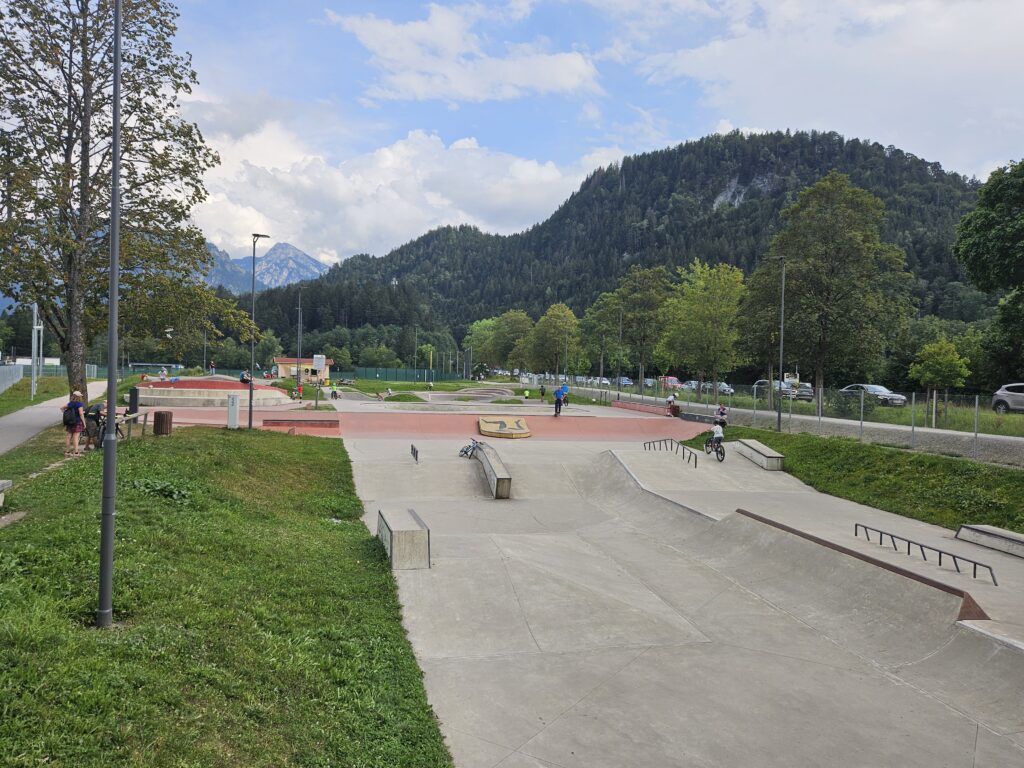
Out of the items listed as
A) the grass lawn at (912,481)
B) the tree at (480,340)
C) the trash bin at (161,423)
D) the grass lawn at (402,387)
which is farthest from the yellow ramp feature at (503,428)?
the tree at (480,340)

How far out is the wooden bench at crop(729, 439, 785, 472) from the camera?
840 inches

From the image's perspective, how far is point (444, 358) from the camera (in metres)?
146

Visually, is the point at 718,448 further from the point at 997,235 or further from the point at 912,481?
the point at 997,235

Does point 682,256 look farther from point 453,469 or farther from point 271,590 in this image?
point 271,590

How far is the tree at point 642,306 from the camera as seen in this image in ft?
194

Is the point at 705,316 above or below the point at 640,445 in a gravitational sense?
above

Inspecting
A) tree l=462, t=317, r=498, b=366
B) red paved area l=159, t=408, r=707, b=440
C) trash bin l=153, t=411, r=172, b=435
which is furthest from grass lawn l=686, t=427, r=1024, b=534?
tree l=462, t=317, r=498, b=366

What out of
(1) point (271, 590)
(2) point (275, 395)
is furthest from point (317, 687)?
(2) point (275, 395)

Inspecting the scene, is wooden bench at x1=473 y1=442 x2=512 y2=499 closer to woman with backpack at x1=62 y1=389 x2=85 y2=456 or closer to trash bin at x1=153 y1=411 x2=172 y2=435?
trash bin at x1=153 y1=411 x2=172 y2=435

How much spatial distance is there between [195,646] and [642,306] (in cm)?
5685

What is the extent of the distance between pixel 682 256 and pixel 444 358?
61.9 m

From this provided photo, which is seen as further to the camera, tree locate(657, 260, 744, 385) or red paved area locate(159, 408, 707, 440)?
tree locate(657, 260, 744, 385)

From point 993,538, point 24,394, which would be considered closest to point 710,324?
point 993,538

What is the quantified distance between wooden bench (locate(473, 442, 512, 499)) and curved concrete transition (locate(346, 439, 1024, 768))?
11.3ft
